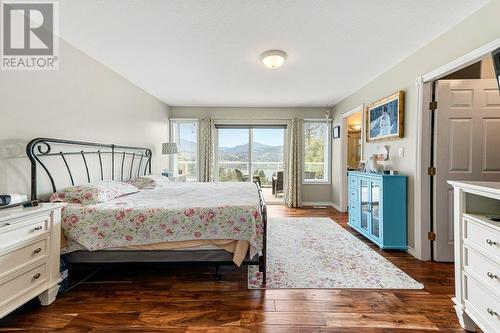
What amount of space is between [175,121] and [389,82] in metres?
4.66

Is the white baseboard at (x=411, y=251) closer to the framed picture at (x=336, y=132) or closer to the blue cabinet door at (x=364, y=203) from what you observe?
the blue cabinet door at (x=364, y=203)

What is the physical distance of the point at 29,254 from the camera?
1720 millimetres

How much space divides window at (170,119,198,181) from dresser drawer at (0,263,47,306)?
408cm

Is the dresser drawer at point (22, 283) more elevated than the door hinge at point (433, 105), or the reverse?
the door hinge at point (433, 105)

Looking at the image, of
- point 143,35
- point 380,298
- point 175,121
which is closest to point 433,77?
point 380,298

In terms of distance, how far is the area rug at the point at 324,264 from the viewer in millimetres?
2232

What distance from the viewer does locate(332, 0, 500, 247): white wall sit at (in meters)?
2.00

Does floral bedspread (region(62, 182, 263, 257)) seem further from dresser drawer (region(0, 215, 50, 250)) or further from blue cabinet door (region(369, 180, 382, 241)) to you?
blue cabinet door (region(369, 180, 382, 241))

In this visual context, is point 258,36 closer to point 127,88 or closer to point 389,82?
point 389,82

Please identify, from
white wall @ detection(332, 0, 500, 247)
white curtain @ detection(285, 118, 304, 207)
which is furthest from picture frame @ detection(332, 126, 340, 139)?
white wall @ detection(332, 0, 500, 247)

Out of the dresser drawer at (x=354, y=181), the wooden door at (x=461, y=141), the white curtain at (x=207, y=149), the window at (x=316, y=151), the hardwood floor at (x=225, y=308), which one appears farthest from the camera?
the window at (x=316, y=151)

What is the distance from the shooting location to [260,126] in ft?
19.2

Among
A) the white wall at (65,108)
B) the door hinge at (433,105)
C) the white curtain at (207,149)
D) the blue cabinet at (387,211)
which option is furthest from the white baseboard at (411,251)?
the white wall at (65,108)

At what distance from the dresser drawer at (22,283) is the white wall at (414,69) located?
391 cm
